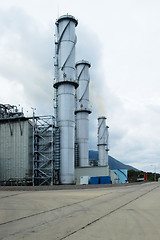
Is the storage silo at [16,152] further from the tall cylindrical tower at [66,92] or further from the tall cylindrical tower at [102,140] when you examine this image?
the tall cylindrical tower at [102,140]

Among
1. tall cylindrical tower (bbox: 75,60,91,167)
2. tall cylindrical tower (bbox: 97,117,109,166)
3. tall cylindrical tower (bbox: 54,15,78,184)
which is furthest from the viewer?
tall cylindrical tower (bbox: 97,117,109,166)

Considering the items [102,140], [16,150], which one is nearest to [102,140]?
[102,140]

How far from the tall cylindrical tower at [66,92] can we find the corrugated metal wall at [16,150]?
5230 millimetres

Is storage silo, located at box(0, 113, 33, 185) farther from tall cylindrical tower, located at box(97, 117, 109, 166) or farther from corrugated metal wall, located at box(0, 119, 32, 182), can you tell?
tall cylindrical tower, located at box(97, 117, 109, 166)

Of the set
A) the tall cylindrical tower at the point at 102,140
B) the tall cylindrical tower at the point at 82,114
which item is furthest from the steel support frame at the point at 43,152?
the tall cylindrical tower at the point at 102,140

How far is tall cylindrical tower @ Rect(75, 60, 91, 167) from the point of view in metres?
60.8

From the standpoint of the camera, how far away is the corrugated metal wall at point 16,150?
42.3 metres

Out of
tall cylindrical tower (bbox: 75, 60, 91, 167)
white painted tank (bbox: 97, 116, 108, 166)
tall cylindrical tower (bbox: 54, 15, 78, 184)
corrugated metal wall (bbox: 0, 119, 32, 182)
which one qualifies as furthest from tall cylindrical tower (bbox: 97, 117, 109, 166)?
corrugated metal wall (bbox: 0, 119, 32, 182)

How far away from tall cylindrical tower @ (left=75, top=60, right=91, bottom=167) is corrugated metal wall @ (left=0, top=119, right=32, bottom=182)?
19.6 metres

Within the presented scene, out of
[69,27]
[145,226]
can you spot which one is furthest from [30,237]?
[69,27]

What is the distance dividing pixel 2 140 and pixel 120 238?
3893 centimetres

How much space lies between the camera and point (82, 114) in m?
61.7

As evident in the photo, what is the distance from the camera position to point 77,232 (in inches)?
315

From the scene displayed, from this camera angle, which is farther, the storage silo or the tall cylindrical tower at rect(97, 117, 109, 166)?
the tall cylindrical tower at rect(97, 117, 109, 166)
